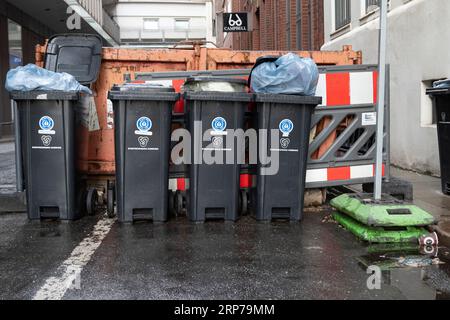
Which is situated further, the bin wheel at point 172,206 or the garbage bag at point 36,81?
the bin wheel at point 172,206

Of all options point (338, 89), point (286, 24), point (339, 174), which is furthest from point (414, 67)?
point (286, 24)

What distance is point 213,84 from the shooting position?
5.72 metres

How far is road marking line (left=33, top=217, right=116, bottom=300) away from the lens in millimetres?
3645

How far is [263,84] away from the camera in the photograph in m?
5.68

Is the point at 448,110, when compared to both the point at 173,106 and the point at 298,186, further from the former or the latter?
the point at 173,106

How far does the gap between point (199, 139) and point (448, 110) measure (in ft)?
10.6

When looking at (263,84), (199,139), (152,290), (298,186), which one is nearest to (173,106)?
(199,139)

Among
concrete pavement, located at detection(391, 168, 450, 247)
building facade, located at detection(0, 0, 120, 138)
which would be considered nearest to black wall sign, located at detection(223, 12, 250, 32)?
building facade, located at detection(0, 0, 120, 138)

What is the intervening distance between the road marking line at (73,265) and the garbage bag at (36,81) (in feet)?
4.94

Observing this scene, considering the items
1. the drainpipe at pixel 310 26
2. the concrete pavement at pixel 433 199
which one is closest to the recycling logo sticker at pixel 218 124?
the concrete pavement at pixel 433 199

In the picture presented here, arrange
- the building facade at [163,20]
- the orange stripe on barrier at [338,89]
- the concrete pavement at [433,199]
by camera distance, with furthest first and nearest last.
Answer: the building facade at [163,20] → the orange stripe on barrier at [338,89] → the concrete pavement at [433,199]

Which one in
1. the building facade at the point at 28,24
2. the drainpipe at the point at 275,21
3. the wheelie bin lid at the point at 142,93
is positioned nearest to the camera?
the wheelie bin lid at the point at 142,93

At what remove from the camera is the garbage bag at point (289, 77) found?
5594 mm

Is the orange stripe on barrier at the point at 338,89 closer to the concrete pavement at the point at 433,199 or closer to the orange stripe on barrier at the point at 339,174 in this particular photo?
the orange stripe on barrier at the point at 339,174
